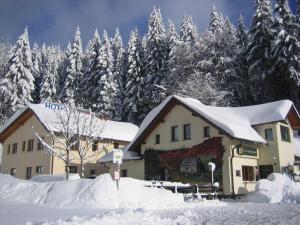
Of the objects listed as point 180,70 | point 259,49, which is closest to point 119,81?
point 180,70

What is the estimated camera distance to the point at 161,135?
98.8 feet

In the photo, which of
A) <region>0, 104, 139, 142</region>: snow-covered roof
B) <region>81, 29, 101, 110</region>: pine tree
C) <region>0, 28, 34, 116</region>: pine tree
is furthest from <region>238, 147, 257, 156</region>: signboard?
<region>81, 29, 101, 110</region>: pine tree

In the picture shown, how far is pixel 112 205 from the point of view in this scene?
1549 cm

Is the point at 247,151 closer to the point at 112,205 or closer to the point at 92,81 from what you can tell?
the point at 112,205

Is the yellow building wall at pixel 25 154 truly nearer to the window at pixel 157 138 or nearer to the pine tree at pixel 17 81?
the pine tree at pixel 17 81

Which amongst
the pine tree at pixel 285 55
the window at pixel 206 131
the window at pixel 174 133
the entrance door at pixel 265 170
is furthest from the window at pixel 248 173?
the pine tree at pixel 285 55

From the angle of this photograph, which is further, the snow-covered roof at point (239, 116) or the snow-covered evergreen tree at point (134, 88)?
the snow-covered evergreen tree at point (134, 88)

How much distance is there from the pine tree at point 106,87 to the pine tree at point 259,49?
21.1 meters

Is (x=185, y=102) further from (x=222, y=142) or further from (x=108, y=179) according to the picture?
(x=108, y=179)

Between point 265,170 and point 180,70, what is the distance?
24.9m

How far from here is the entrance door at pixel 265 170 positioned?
27.5 m

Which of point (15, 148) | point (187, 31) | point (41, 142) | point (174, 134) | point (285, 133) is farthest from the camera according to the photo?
point (187, 31)

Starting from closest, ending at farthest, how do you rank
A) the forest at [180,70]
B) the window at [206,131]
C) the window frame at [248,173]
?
the window frame at [248,173] < the window at [206,131] < the forest at [180,70]

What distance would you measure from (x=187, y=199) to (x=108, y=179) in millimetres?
6366
